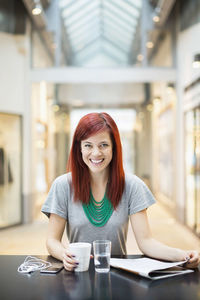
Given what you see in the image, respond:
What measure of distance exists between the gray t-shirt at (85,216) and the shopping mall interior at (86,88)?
4.50m

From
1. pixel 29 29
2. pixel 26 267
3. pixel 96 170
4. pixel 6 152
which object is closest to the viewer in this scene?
pixel 26 267

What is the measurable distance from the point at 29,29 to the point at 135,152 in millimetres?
2971

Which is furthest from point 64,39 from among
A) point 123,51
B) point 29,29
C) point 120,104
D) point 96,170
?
point 96,170

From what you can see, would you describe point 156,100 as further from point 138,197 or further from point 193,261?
point 193,261

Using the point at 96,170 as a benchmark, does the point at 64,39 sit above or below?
above

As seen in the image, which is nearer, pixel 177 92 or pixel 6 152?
pixel 6 152

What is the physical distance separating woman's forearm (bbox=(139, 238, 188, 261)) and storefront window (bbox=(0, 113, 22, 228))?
4688mm

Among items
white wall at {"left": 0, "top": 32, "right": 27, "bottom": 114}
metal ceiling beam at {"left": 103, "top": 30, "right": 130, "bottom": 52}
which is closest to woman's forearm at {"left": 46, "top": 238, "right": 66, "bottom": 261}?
white wall at {"left": 0, "top": 32, "right": 27, "bottom": 114}

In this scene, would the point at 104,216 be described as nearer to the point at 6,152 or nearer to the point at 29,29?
the point at 6,152

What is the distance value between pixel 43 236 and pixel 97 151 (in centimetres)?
407

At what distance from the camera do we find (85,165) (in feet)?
5.75

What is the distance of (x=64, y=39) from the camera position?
707cm

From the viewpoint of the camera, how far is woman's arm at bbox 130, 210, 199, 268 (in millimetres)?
1437

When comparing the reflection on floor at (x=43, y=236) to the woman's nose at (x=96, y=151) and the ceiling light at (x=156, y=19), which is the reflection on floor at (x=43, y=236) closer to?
the woman's nose at (x=96, y=151)
